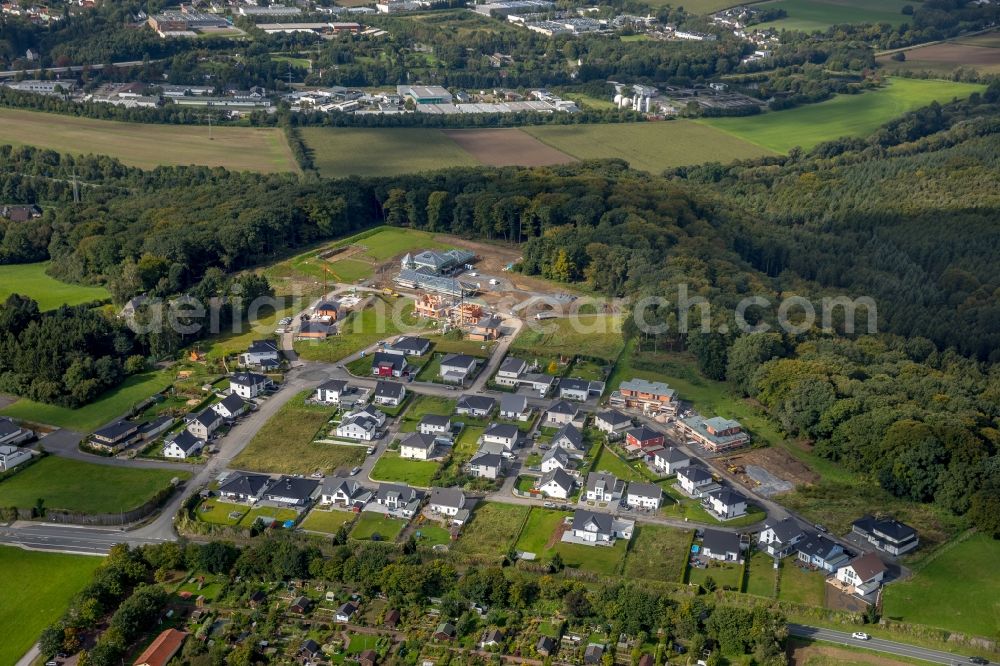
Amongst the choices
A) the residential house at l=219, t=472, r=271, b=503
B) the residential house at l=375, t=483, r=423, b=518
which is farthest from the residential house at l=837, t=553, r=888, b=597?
the residential house at l=219, t=472, r=271, b=503

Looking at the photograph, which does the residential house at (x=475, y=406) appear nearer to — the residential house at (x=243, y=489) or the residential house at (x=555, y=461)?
the residential house at (x=555, y=461)

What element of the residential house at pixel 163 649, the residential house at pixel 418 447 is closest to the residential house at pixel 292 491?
the residential house at pixel 418 447

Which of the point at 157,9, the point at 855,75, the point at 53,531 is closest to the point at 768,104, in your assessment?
the point at 855,75

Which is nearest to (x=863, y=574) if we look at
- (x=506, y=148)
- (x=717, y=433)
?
(x=717, y=433)

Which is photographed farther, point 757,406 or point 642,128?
point 642,128

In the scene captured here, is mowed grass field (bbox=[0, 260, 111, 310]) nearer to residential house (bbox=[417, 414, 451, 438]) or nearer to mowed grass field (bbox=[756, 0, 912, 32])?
residential house (bbox=[417, 414, 451, 438])

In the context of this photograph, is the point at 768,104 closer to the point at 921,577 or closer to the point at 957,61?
the point at 957,61

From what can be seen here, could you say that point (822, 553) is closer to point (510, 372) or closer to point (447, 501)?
point (447, 501)
